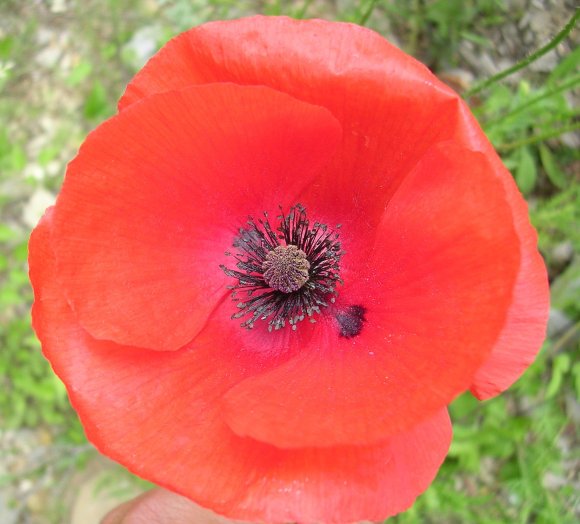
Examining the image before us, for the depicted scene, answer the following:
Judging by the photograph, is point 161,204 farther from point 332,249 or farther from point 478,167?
point 478,167

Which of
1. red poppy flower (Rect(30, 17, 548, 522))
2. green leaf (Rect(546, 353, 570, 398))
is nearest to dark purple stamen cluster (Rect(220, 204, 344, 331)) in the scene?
red poppy flower (Rect(30, 17, 548, 522))

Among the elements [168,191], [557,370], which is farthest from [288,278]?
[557,370]

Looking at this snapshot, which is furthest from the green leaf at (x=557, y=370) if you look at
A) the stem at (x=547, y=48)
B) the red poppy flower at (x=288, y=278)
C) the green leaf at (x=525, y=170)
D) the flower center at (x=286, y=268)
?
the flower center at (x=286, y=268)

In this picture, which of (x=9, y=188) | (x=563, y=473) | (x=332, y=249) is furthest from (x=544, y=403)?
(x=9, y=188)

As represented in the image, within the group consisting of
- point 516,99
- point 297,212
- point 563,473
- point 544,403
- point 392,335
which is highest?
point 297,212

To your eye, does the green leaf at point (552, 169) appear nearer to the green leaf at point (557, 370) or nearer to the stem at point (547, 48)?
the green leaf at point (557, 370)

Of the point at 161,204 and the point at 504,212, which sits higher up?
the point at 161,204

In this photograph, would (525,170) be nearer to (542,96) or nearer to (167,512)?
(542,96)
